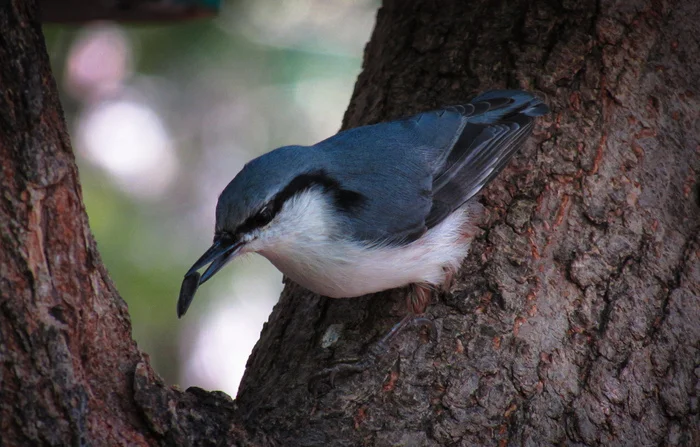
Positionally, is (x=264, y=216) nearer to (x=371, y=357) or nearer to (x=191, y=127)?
(x=371, y=357)

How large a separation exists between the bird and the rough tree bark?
0.40 ft

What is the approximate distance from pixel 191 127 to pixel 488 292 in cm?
354

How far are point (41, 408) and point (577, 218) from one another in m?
2.00

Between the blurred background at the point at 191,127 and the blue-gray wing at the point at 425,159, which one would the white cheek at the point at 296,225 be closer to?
the blue-gray wing at the point at 425,159

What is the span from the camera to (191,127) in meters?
5.67

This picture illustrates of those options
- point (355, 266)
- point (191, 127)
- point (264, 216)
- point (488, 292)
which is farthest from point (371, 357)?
point (191, 127)

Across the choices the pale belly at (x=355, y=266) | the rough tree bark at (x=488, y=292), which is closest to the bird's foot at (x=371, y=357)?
the rough tree bark at (x=488, y=292)

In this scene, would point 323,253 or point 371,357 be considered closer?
point 371,357

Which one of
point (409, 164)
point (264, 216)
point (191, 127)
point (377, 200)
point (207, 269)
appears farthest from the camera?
point (191, 127)

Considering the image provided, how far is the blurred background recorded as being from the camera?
4.87 meters

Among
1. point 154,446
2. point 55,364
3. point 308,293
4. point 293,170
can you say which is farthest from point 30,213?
point 308,293

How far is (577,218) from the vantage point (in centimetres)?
284

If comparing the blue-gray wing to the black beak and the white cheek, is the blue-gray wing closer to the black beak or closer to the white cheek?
the white cheek

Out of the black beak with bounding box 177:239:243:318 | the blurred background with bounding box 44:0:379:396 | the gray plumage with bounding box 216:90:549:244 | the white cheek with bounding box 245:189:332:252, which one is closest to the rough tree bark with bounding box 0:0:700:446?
the gray plumage with bounding box 216:90:549:244
